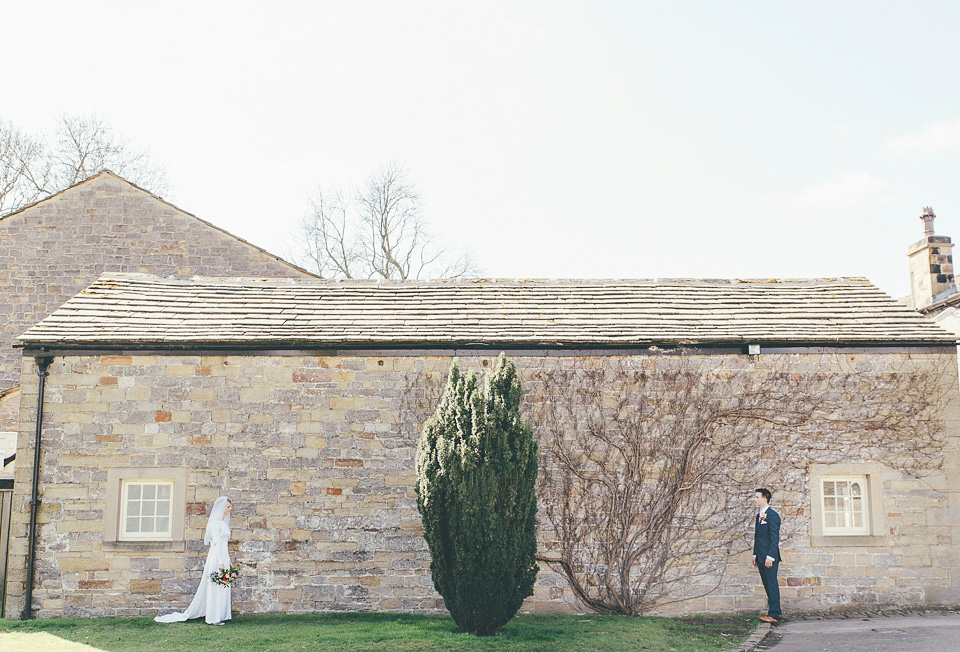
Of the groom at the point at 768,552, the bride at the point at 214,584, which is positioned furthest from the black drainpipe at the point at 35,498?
the groom at the point at 768,552

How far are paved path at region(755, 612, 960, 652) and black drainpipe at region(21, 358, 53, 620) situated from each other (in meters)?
9.33

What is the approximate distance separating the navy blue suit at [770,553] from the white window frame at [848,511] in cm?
112

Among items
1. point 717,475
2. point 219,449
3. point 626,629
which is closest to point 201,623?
point 219,449

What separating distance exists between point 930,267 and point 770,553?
39.1 feet

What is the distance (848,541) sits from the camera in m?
10.8

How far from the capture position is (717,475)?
11.0 m

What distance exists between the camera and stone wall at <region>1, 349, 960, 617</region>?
1048 cm

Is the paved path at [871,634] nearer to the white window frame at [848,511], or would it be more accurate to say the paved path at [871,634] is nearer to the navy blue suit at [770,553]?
the navy blue suit at [770,553]

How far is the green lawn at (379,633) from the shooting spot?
8.62 meters

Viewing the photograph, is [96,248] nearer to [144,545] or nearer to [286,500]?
[144,545]

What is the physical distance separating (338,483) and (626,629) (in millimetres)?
4258

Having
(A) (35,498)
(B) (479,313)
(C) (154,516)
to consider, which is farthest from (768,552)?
(A) (35,498)

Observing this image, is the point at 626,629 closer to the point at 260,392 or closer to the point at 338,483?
the point at 338,483

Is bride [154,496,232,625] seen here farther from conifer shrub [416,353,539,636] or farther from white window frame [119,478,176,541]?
conifer shrub [416,353,539,636]
